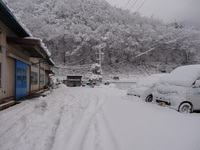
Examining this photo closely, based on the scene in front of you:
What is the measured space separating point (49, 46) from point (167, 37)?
1730 inches

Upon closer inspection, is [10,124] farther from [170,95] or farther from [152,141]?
[170,95]

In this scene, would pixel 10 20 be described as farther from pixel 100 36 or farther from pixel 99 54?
pixel 100 36

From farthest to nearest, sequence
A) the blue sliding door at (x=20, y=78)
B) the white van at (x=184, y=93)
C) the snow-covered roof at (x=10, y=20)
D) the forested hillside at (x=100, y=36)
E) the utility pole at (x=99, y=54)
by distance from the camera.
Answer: the forested hillside at (x=100, y=36) < the utility pole at (x=99, y=54) < the blue sliding door at (x=20, y=78) < the snow-covered roof at (x=10, y=20) < the white van at (x=184, y=93)

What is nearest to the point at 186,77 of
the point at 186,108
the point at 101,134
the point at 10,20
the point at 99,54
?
the point at 186,108

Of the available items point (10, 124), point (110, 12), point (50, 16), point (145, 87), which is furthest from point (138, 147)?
point (110, 12)

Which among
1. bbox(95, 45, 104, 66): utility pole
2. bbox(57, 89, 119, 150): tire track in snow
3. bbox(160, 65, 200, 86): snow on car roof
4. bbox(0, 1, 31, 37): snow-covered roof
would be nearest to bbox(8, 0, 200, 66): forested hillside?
bbox(95, 45, 104, 66): utility pole

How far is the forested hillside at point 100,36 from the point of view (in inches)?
1965

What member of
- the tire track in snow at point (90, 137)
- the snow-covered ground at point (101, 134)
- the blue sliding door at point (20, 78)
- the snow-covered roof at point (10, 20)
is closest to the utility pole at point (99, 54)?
the blue sliding door at point (20, 78)

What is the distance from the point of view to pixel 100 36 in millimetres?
51156

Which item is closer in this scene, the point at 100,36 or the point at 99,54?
the point at 99,54

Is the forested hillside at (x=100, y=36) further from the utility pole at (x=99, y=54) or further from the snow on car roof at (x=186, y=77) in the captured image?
the snow on car roof at (x=186, y=77)

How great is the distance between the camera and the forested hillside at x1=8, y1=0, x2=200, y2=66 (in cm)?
4991

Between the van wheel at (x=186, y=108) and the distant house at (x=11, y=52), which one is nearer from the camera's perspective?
the van wheel at (x=186, y=108)

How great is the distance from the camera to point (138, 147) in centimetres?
253
